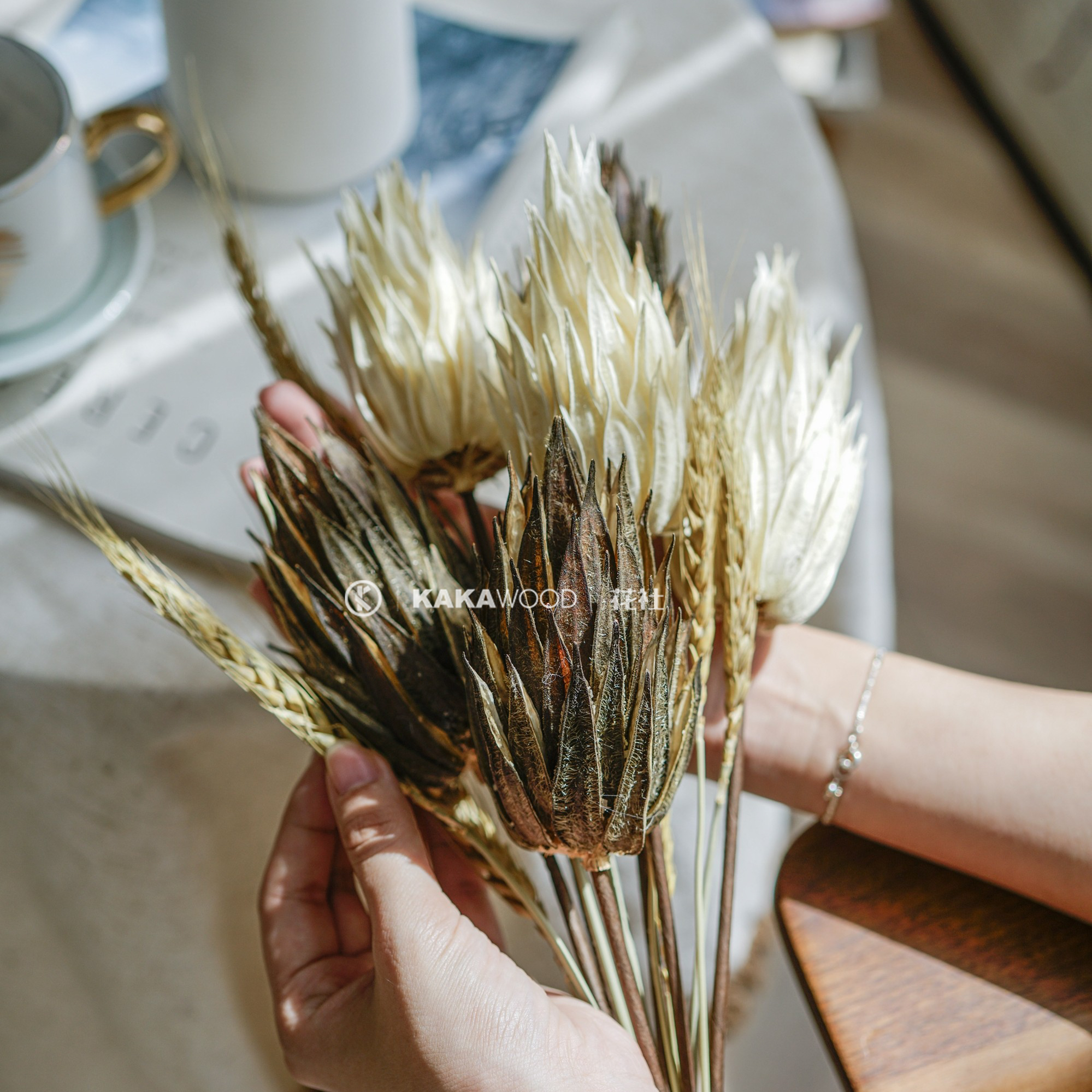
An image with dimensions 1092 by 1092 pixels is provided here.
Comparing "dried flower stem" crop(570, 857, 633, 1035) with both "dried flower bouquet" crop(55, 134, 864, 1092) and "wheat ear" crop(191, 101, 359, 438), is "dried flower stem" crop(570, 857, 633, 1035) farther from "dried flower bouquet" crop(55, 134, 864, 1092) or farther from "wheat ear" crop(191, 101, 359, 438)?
"wheat ear" crop(191, 101, 359, 438)

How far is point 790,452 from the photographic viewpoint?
0.30 m

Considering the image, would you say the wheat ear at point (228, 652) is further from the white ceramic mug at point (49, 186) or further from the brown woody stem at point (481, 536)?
the white ceramic mug at point (49, 186)

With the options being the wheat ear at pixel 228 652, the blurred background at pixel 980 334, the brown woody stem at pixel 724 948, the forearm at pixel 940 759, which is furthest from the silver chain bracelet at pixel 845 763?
the blurred background at pixel 980 334

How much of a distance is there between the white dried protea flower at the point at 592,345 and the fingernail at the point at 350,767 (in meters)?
0.11

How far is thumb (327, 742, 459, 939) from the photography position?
0.96 feet

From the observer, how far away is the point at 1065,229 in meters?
1.14

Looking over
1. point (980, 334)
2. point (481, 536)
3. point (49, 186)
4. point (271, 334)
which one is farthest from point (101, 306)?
point (980, 334)

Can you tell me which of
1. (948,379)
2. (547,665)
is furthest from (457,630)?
(948,379)

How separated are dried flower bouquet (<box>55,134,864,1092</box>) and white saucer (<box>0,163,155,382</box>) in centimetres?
23

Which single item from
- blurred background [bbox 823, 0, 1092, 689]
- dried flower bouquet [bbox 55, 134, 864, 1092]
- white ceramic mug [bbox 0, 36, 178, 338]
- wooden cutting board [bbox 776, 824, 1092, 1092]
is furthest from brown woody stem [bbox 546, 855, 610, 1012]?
blurred background [bbox 823, 0, 1092, 689]

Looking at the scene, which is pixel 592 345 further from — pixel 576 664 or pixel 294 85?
pixel 294 85

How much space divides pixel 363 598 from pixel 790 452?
144 millimetres

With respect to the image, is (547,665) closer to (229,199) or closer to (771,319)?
(771,319)

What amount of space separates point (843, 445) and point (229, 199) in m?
0.39
